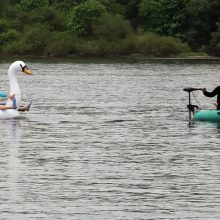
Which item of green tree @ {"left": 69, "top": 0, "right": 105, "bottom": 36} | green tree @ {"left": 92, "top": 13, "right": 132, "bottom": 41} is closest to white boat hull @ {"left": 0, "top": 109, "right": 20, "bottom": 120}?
green tree @ {"left": 92, "top": 13, "right": 132, "bottom": 41}

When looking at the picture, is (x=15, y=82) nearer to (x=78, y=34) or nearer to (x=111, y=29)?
(x=111, y=29)

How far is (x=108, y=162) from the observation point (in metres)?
33.2

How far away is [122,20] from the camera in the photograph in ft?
510

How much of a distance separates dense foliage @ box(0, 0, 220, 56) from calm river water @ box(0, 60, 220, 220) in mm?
90625

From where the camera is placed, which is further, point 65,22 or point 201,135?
point 65,22

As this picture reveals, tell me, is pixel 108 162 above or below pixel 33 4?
below

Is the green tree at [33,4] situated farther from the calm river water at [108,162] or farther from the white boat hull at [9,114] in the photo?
the white boat hull at [9,114]

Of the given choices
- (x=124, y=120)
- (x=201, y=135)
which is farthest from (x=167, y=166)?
(x=124, y=120)

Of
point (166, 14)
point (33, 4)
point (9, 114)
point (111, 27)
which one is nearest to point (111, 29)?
point (111, 27)

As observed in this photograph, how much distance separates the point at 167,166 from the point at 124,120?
14.3 metres

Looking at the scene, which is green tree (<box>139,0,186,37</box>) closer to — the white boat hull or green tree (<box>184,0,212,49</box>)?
green tree (<box>184,0,212,49</box>)

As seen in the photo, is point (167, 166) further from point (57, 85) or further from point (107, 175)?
point (57, 85)

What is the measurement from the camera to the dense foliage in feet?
493

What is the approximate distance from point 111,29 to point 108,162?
122538 mm
